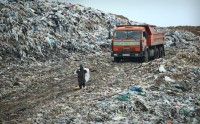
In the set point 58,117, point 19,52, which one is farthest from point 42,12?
Answer: point 58,117

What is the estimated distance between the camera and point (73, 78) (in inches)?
657

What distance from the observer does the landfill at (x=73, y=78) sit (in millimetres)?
10217

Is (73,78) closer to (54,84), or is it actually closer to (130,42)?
(54,84)

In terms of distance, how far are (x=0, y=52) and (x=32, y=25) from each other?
507cm

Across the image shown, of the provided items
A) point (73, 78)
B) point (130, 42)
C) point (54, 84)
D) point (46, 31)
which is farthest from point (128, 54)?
point (46, 31)

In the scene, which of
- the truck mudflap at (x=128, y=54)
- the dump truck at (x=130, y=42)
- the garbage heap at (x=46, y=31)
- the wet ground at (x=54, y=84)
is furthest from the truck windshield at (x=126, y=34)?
the garbage heap at (x=46, y=31)

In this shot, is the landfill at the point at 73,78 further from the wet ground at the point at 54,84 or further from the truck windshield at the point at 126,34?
the truck windshield at the point at 126,34

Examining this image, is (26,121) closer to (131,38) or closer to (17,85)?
(17,85)

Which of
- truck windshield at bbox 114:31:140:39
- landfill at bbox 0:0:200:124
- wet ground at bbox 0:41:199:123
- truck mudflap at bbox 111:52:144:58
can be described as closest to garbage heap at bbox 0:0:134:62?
landfill at bbox 0:0:200:124

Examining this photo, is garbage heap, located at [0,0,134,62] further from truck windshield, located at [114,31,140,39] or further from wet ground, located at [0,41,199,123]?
truck windshield, located at [114,31,140,39]

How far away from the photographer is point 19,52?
21.7m

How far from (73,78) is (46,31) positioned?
34.6 feet

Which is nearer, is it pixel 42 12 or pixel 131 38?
pixel 131 38

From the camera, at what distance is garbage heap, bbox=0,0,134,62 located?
22.4 m
